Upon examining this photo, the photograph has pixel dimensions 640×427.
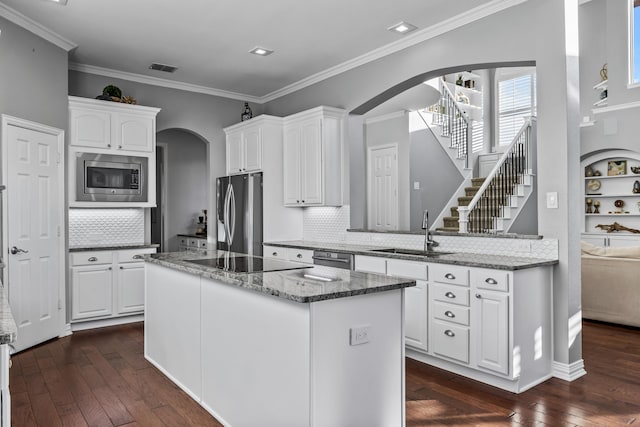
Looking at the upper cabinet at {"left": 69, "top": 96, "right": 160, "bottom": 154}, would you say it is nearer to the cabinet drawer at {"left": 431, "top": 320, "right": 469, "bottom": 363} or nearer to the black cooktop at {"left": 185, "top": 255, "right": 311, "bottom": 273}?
the black cooktop at {"left": 185, "top": 255, "right": 311, "bottom": 273}

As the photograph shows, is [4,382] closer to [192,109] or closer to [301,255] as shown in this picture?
[301,255]

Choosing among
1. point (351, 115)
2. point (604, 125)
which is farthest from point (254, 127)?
point (604, 125)

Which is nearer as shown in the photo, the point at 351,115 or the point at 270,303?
the point at 270,303

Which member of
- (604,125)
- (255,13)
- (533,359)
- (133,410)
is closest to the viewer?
(133,410)

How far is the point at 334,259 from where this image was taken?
4.56 metres

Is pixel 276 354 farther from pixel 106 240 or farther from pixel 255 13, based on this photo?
pixel 106 240

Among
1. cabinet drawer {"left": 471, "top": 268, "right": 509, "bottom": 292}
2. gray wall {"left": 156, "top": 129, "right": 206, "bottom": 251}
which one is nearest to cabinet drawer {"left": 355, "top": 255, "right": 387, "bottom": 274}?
cabinet drawer {"left": 471, "top": 268, "right": 509, "bottom": 292}

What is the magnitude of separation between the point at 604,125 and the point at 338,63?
18.8 ft

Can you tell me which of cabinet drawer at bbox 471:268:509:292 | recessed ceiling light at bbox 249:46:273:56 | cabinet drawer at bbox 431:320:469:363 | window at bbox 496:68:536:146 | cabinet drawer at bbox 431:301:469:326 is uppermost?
window at bbox 496:68:536:146

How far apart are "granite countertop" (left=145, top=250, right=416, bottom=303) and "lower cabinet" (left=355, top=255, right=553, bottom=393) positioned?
1118 millimetres

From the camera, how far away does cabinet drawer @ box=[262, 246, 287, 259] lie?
533 centimetres

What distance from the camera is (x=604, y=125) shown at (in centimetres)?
A: 825

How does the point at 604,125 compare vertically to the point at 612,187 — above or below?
above


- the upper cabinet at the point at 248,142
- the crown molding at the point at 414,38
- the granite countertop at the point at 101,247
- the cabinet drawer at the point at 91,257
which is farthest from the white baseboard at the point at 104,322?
the crown molding at the point at 414,38
